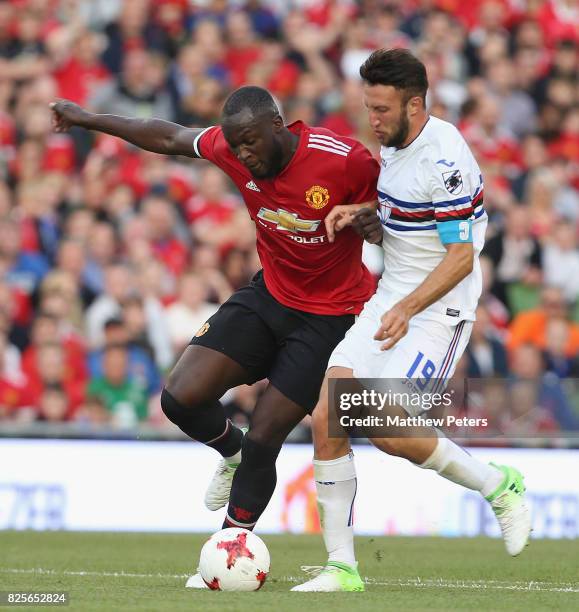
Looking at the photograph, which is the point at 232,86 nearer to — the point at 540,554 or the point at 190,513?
the point at 190,513

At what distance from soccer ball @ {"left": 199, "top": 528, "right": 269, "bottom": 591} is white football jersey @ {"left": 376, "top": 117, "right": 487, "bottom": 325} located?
4.88 ft

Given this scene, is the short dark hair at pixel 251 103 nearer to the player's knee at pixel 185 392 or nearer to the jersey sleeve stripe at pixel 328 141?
the jersey sleeve stripe at pixel 328 141

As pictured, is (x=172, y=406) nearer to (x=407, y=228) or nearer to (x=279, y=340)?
(x=279, y=340)

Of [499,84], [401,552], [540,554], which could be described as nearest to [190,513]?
[401,552]

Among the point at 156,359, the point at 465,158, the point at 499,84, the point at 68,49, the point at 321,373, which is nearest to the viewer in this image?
the point at 465,158

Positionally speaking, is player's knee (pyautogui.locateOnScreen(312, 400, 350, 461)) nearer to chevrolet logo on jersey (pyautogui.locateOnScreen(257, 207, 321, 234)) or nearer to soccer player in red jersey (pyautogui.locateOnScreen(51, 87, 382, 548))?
soccer player in red jersey (pyautogui.locateOnScreen(51, 87, 382, 548))

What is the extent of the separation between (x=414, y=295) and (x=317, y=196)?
911 millimetres

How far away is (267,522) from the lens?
1258 cm

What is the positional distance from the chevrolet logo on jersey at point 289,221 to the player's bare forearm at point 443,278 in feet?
2.70

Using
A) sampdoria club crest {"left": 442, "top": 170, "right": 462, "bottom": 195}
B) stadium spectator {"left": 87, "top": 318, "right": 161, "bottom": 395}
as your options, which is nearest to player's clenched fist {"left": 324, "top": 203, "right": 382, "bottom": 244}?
sampdoria club crest {"left": 442, "top": 170, "right": 462, "bottom": 195}

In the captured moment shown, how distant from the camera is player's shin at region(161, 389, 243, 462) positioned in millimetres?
8211

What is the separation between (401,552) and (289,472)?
2210mm

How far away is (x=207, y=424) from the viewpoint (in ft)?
27.8

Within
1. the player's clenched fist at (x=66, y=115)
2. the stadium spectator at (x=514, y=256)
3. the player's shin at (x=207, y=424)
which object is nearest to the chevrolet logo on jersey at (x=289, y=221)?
the player's shin at (x=207, y=424)
